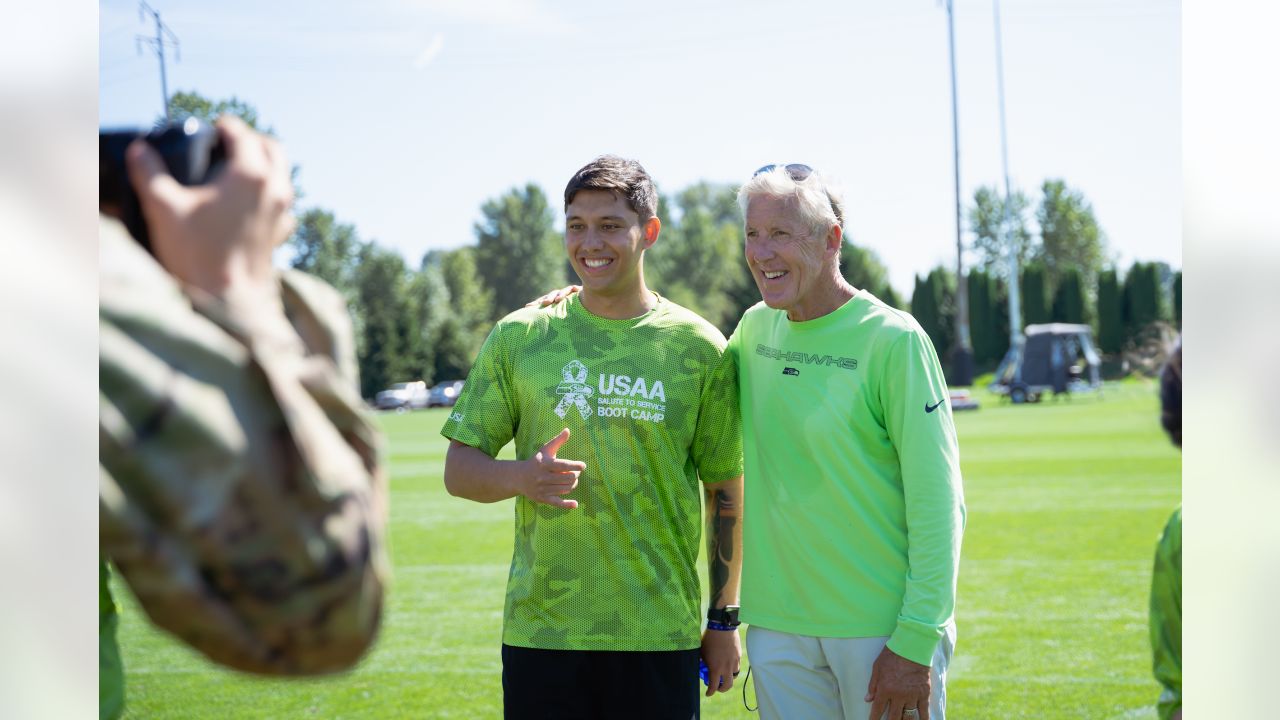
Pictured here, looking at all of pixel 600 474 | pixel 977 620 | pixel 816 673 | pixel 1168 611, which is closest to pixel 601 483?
pixel 600 474

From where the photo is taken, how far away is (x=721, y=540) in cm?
263

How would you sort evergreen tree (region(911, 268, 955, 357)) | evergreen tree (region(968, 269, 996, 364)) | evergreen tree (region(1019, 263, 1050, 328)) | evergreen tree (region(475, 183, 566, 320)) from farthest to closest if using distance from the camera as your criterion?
evergreen tree (region(475, 183, 566, 320)), evergreen tree (region(911, 268, 955, 357)), evergreen tree (region(968, 269, 996, 364)), evergreen tree (region(1019, 263, 1050, 328))

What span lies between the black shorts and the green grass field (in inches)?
1.5

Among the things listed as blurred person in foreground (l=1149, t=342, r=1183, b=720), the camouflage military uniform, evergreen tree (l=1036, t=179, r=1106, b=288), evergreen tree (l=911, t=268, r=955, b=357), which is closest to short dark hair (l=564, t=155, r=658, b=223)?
blurred person in foreground (l=1149, t=342, r=1183, b=720)

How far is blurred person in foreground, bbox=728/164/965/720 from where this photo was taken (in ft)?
7.30

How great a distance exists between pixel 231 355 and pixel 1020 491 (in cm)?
1072

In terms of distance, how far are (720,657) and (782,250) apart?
1013 millimetres

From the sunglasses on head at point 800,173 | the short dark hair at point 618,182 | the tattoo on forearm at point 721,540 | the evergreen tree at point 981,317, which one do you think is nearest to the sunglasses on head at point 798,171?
the sunglasses on head at point 800,173

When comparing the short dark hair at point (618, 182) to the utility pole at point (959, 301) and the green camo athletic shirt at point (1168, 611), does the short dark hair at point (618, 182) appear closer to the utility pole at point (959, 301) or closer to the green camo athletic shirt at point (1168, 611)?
the green camo athletic shirt at point (1168, 611)

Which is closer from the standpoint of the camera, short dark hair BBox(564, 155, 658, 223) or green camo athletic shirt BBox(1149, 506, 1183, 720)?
green camo athletic shirt BBox(1149, 506, 1183, 720)

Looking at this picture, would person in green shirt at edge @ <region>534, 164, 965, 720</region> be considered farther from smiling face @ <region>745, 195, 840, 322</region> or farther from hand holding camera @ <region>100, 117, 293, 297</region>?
hand holding camera @ <region>100, 117, 293, 297</region>

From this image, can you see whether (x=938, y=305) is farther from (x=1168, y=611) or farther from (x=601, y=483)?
(x=1168, y=611)

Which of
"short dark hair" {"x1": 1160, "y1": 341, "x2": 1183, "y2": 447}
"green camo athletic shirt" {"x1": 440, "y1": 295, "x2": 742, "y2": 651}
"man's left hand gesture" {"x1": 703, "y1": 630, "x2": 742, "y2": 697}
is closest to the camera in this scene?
"short dark hair" {"x1": 1160, "y1": 341, "x2": 1183, "y2": 447}
